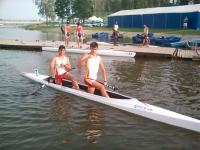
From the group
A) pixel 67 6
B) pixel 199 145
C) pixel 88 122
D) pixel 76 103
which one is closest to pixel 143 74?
pixel 76 103

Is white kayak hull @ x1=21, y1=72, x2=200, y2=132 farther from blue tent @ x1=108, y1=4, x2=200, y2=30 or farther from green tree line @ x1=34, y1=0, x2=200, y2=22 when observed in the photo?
green tree line @ x1=34, y1=0, x2=200, y2=22

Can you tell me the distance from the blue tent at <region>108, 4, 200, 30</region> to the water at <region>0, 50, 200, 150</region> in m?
30.7

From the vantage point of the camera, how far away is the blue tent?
48.0 metres

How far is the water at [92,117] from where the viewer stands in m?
9.27

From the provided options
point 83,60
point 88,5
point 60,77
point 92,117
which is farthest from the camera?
point 88,5

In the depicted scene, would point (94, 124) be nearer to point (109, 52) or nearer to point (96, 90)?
point (96, 90)

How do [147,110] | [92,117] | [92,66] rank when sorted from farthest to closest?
[92,66], [92,117], [147,110]

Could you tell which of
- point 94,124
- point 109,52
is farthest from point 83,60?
point 109,52

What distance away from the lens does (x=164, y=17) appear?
54625 mm

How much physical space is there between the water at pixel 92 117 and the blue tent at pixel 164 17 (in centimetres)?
3067

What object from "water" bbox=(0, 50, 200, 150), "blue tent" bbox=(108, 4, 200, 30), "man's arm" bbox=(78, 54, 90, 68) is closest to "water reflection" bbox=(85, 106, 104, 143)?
"water" bbox=(0, 50, 200, 150)

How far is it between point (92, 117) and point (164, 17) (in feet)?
151

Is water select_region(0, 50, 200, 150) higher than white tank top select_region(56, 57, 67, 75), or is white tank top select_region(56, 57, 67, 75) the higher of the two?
white tank top select_region(56, 57, 67, 75)

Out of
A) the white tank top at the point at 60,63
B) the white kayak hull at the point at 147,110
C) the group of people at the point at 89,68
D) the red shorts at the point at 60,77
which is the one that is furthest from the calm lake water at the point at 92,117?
the white tank top at the point at 60,63
